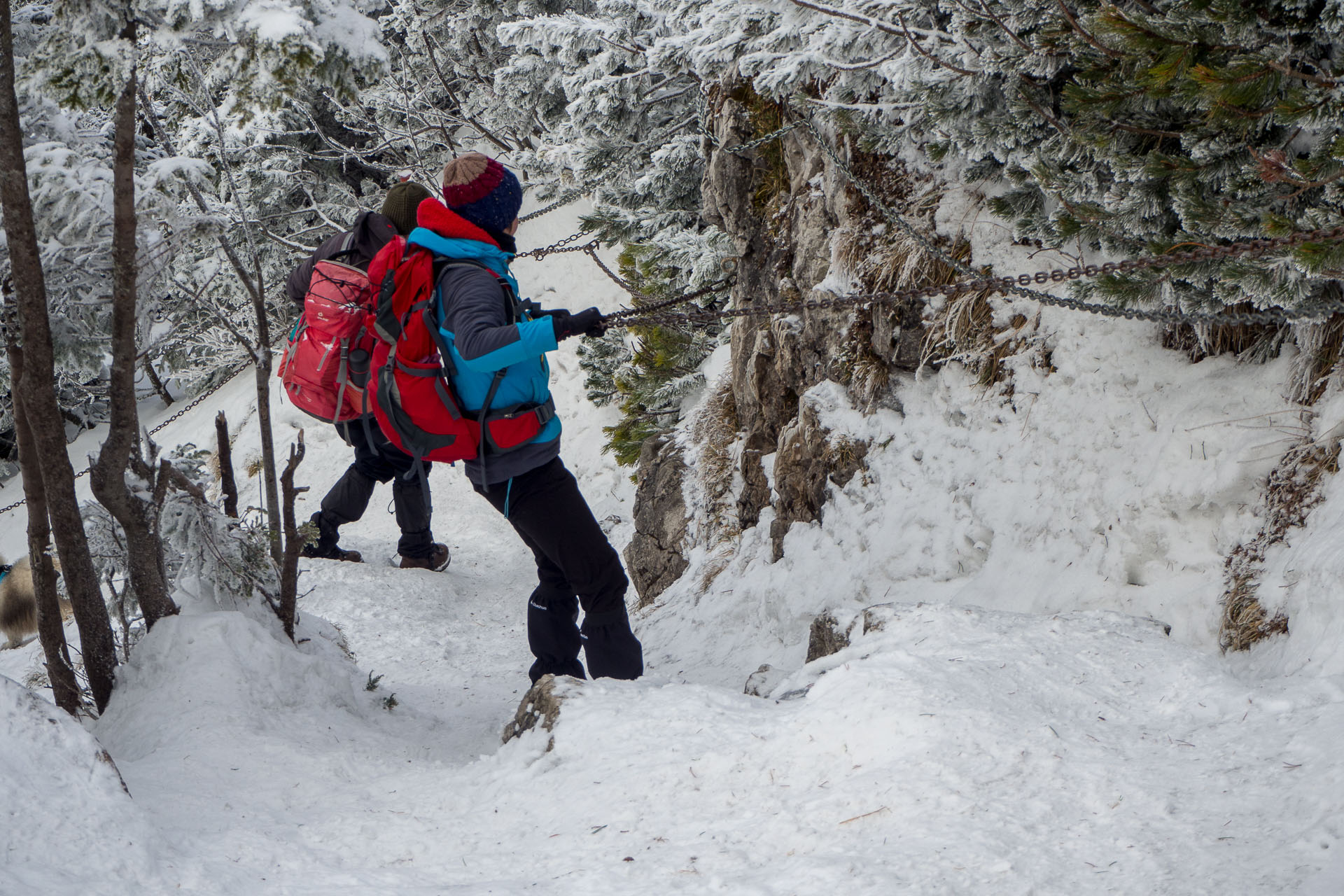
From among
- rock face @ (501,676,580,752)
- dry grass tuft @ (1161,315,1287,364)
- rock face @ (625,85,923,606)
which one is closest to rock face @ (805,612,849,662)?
rock face @ (501,676,580,752)

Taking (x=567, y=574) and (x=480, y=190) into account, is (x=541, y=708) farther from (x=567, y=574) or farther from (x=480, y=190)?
(x=480, y=190)

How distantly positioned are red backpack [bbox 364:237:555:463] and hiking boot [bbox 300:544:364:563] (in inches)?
167

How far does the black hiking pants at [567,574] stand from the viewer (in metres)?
4.11

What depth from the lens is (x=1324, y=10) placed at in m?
2.73

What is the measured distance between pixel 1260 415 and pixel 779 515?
120 inches

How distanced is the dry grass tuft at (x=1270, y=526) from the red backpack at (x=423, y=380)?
111 inches

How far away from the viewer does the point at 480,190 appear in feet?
12.6

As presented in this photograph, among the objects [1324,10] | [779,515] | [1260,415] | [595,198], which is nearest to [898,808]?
[1260,415]

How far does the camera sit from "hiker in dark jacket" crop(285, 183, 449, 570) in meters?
5.29

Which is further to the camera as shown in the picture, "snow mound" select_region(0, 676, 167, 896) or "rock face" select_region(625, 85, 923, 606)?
"rock face" select_region(625, 85, 923, 606)

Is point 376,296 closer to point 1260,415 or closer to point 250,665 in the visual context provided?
point 250,665

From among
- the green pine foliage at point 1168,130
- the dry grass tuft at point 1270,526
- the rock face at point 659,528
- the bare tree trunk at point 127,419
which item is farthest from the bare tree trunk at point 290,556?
the dry grass tuft at point 1270,526

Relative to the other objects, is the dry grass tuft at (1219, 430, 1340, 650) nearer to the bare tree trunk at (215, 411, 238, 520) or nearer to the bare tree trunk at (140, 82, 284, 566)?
the bare tree trunk at (140, 82, 284, 566)

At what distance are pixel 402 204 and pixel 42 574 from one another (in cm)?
267
